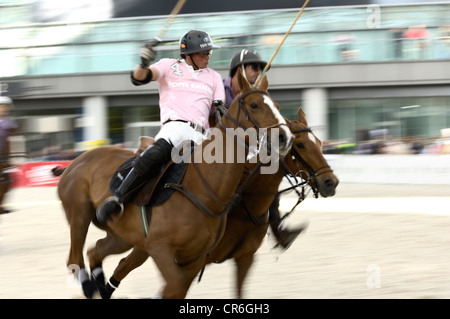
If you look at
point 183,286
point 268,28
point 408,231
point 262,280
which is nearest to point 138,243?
point 183,286

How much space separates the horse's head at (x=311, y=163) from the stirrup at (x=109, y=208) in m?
1.70

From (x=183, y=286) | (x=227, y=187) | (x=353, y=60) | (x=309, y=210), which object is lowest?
(x=309, y=210)

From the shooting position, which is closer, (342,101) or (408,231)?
(408,231)

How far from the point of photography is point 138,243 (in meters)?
5.71

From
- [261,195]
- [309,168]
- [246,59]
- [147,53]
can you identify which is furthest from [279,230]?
[147,53]

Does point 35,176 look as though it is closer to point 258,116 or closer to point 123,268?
point 123,268

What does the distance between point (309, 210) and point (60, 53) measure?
19784mm

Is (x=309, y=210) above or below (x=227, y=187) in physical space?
below

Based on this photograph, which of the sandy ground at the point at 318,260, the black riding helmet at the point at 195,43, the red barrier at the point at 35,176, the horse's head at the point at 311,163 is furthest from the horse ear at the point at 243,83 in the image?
the red barrier at the point at 35,176

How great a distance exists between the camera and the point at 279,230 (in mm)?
6988

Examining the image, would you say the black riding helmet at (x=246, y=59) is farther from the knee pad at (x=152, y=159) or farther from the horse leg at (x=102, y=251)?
the horse leg at (x=102, y=251)

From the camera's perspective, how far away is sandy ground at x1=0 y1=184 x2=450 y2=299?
299 inches

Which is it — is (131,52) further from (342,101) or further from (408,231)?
(408,231)

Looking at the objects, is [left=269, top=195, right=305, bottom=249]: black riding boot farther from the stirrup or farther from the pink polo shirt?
the stirrup
